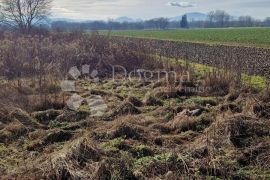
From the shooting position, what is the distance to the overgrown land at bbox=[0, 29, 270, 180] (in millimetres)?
5312

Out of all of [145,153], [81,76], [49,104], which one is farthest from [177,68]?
[145,153]

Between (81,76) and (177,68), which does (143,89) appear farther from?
(81,76)

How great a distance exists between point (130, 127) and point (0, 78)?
8812mm

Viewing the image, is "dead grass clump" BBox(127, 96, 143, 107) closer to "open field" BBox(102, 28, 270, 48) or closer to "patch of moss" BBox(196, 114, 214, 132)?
"patch of moss" BBox(196, 114, 214, 132)

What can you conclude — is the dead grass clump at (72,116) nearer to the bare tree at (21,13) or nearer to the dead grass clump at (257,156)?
the dead grass clump at (257,156)

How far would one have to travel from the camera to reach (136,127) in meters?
7.09

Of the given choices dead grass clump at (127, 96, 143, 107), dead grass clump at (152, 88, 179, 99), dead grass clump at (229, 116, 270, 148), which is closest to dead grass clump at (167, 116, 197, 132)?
dead grass clump at (229, 116, 270, 148)

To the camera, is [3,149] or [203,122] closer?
[3,149]

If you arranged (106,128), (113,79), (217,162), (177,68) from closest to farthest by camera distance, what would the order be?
(217,162), (106,128), (177,68), (113,79)

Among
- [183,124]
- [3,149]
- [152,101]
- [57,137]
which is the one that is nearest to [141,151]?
[183,124]

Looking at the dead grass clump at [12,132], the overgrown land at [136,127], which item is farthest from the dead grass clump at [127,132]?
the dead grass clump at [12,132]

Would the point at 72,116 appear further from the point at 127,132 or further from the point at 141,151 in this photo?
the point at 141,151

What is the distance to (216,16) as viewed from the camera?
5482 inches

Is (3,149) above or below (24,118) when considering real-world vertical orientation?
below
